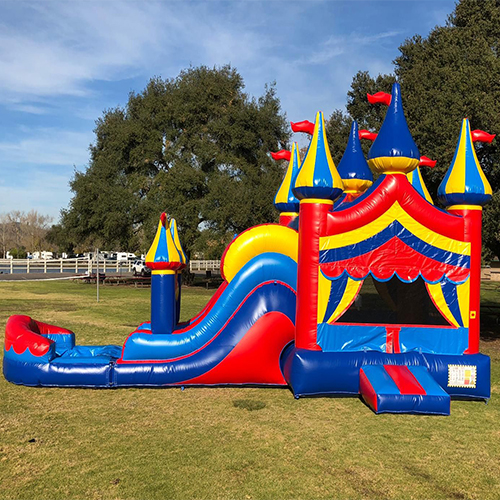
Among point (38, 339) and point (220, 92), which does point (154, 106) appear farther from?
point (38, 339)

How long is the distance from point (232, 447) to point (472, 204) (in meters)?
5.16

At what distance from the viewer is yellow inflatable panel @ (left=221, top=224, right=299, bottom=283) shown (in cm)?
810

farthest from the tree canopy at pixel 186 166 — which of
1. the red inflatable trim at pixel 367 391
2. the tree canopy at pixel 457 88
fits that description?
the red inflatable trim at pixel 367 391

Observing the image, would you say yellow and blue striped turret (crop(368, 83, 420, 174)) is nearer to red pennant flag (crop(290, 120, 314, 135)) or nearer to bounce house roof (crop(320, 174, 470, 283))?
bounce house roof (crop(320, 174, 470, 283))

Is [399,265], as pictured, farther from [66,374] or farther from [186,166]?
[186,166]

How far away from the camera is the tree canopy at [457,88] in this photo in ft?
39.7

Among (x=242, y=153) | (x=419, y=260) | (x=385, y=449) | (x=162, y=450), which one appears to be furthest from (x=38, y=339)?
(x=242, y=153)

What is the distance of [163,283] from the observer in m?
8.15

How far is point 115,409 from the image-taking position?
6645mm

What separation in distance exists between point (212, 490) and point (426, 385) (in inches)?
142

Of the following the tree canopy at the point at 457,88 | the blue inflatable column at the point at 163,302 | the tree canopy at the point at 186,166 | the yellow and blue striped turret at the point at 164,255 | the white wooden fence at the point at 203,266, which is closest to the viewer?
the blue inflatable column at the point at 163,302

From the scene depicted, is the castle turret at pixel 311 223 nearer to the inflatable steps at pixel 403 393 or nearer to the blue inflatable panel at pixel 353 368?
the blue inflatable panel at pixel 353 368

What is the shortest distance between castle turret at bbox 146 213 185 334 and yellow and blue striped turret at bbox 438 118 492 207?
4.39 meters

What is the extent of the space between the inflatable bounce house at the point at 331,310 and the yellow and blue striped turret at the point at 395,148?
16 millimetres
